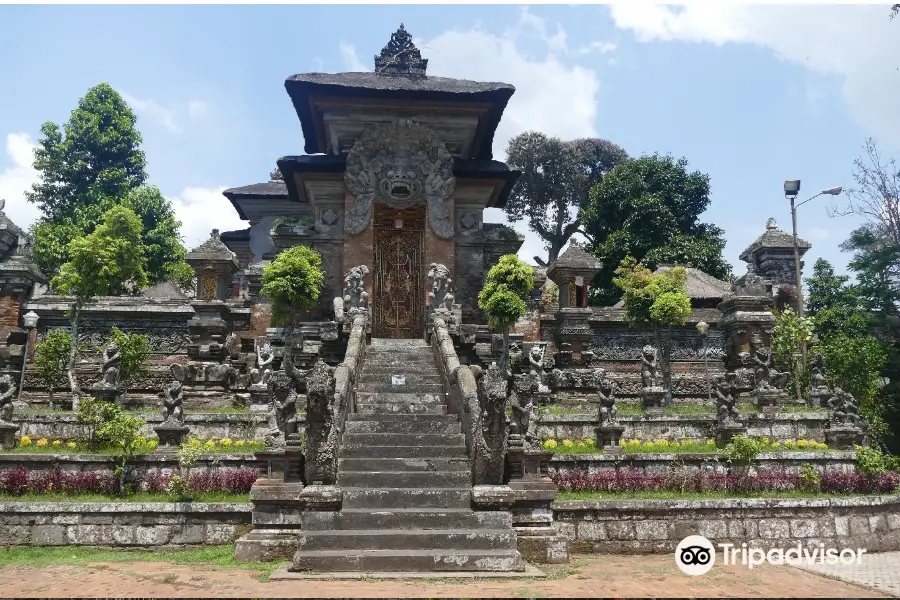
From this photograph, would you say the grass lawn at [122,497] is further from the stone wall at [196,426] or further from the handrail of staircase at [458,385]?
the handrail of staircase at [458,385]

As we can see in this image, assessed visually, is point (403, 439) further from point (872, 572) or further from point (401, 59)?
point (401, 59)

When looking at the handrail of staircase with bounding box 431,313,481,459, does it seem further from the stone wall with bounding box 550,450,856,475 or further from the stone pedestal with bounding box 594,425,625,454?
the stone pedestal with bounding box 594,425,625,454

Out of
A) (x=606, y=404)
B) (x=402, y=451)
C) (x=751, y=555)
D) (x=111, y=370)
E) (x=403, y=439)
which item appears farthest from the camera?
(x=111, y=370)

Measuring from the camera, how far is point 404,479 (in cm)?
914

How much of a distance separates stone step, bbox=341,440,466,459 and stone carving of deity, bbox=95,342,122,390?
689 cm

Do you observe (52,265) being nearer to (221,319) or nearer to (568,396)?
(221,319)

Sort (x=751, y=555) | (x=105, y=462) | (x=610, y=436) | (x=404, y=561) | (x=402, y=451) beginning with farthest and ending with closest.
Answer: (x=610, y=436) → (x=105, y=462) → (x=751, y=555) → (x=402, y=451) → (x=404, y=561)

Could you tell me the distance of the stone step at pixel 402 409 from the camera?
11031 millimetres

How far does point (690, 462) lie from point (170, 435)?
28.3 ft

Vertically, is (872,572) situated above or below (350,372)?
below

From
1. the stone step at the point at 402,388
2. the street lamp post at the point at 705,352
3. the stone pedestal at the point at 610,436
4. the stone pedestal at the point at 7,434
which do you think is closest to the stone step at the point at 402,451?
the stone step at the point at 402,388

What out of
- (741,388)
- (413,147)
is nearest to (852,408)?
(741,388)

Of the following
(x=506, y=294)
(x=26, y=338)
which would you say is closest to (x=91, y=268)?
(x=26, y=338)

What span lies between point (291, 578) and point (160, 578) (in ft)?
4.57
